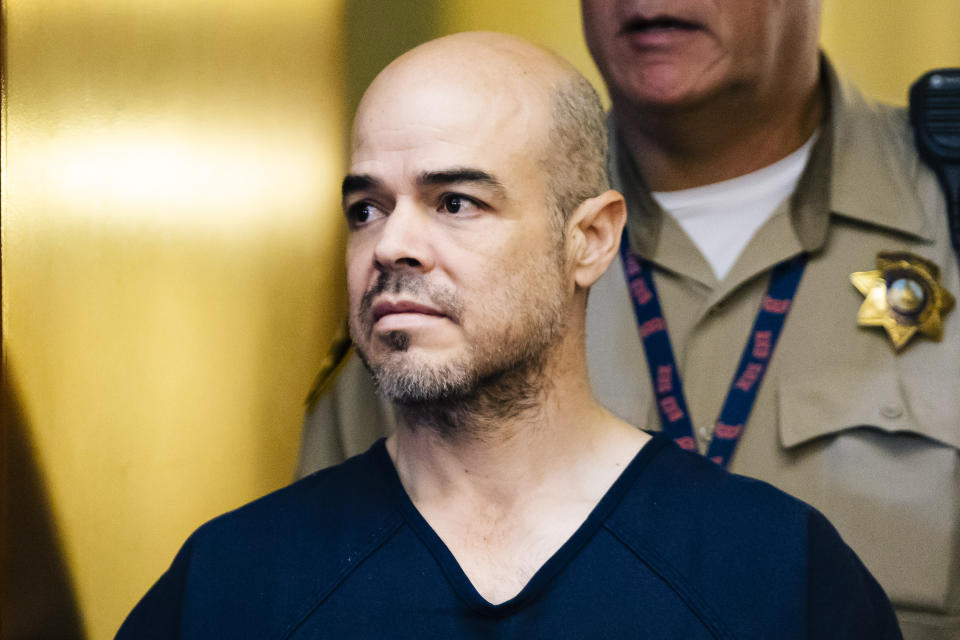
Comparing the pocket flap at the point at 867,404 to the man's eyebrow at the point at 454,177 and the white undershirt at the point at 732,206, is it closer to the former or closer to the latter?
the white undershirt at the point at 732,206

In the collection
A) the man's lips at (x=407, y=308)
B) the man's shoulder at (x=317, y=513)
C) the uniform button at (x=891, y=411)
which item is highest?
the man's lips at (x=407, y=308)

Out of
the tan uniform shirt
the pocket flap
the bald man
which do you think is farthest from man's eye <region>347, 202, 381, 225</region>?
the pocket flap

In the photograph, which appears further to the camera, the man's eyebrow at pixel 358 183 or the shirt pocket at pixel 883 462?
the shirt pocket at pixel 883 462

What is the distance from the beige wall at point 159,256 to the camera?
6.03ft

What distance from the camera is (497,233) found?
1.26 metres

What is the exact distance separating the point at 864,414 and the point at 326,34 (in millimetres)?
952

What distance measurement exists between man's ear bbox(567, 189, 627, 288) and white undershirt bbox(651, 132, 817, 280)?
15.0 inches

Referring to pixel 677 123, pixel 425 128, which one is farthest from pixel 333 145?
pixel 425 128

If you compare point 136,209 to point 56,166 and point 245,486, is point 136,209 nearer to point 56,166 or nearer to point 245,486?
point 56,166

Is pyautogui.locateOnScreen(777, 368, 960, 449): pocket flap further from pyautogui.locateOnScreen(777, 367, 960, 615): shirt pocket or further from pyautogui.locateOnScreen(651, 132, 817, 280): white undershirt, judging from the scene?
pyautogui.locateOnScreen(651, 132, 817, 280): white undershirt

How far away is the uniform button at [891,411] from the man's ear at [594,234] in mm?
502

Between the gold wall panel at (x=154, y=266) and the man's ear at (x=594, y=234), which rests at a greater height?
the man's ear at (x=594, y=234)

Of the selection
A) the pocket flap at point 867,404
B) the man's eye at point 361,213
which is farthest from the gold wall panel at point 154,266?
the pocket flap at point 867,404

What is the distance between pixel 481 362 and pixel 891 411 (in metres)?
0.67
